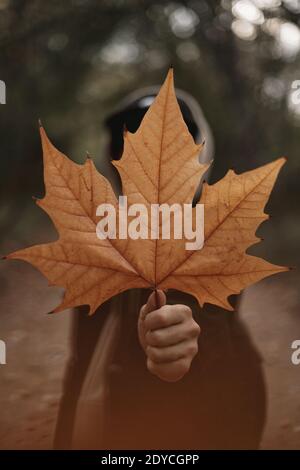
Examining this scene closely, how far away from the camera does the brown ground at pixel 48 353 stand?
178 cm

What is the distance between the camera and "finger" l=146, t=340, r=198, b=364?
82 centimetres

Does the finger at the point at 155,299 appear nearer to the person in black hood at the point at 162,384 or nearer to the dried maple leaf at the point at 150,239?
the dried maple leaf at the point at 150,239

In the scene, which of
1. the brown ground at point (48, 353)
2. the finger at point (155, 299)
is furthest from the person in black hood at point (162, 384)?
the finger at point (155, 299)

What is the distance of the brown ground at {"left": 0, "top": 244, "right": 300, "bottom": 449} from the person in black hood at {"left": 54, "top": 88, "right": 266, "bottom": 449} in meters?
0.34

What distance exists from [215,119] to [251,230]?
1508mm

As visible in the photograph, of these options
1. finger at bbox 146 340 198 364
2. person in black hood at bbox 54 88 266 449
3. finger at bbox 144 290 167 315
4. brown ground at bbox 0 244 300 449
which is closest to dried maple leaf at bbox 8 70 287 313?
finger at bbox 144 290 167 315

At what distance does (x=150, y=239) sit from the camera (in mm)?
693

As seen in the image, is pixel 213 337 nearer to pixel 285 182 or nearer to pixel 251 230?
pixel 251 230

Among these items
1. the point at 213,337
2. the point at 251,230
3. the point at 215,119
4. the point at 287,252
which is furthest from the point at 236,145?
the point at 251,230

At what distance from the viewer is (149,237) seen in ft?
2.27

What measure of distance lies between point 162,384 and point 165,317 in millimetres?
570

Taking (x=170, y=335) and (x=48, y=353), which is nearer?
(x=170, y=335)

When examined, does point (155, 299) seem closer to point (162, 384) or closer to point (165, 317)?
point (165, 317)

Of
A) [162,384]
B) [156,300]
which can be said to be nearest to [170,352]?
[156,300]
